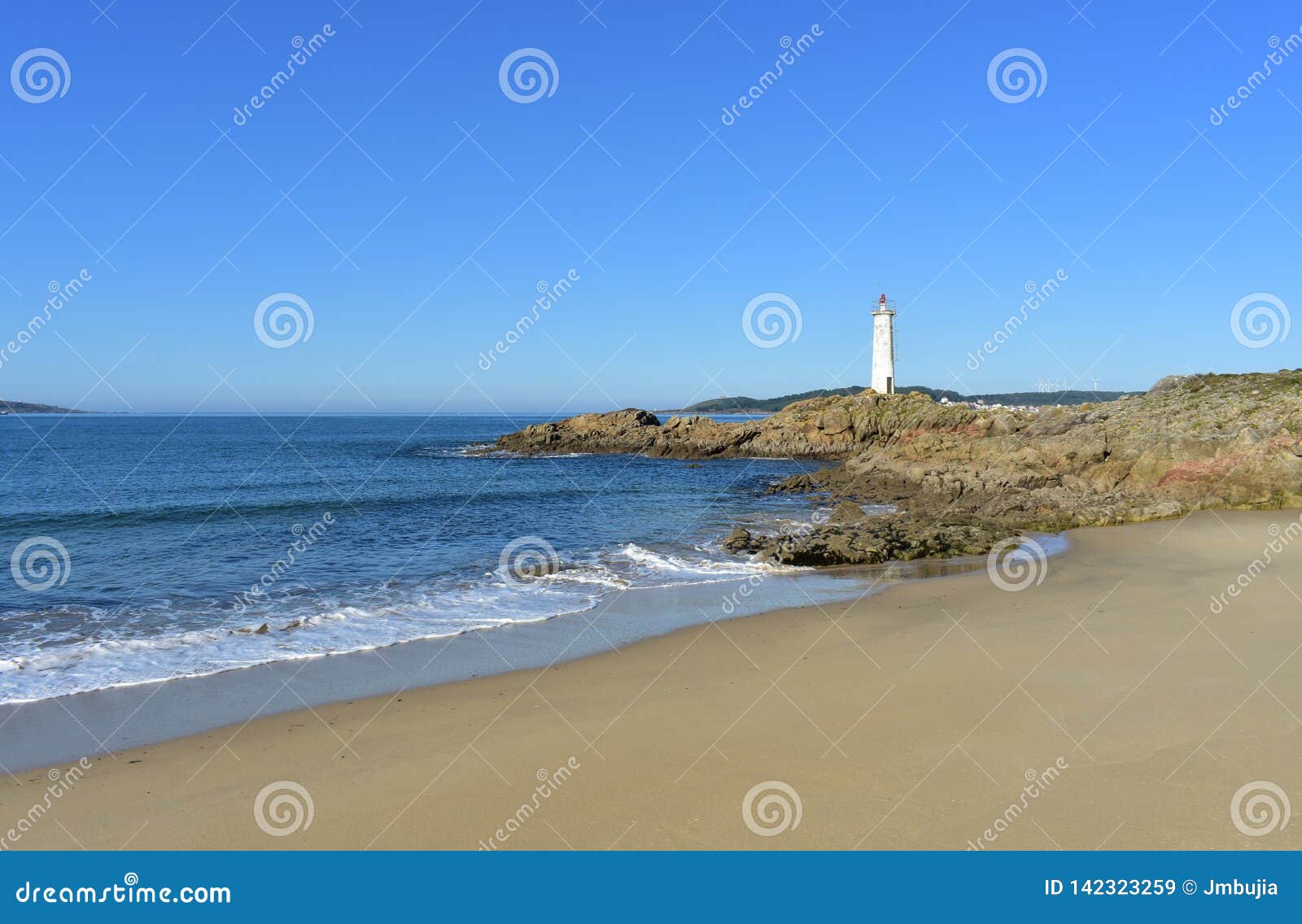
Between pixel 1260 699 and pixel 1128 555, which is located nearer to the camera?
pixel 1260 699

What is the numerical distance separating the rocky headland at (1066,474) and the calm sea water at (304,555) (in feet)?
10.2

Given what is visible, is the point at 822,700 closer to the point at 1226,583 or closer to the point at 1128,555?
the point at 1226,583

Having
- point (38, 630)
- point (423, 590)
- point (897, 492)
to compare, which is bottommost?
point (38, 630)

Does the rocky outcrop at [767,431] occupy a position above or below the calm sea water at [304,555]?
above

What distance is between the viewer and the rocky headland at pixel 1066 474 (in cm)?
1842

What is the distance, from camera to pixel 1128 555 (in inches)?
632

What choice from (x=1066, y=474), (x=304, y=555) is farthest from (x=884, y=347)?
(x=304, y=555)

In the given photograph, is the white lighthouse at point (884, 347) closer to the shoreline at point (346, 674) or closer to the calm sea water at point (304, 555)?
the calm sea water at point (304, 555)

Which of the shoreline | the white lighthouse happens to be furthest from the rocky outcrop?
the shoreline

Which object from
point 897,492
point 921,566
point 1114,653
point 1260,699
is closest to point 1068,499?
point 897,492

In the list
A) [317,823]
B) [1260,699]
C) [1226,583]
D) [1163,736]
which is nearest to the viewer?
[317,823]

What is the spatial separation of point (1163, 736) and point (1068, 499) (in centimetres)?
1800

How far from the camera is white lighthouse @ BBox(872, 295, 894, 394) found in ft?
189

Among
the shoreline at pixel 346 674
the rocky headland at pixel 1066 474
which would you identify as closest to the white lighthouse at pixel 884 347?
the rocky headland at pixel 1066 474
